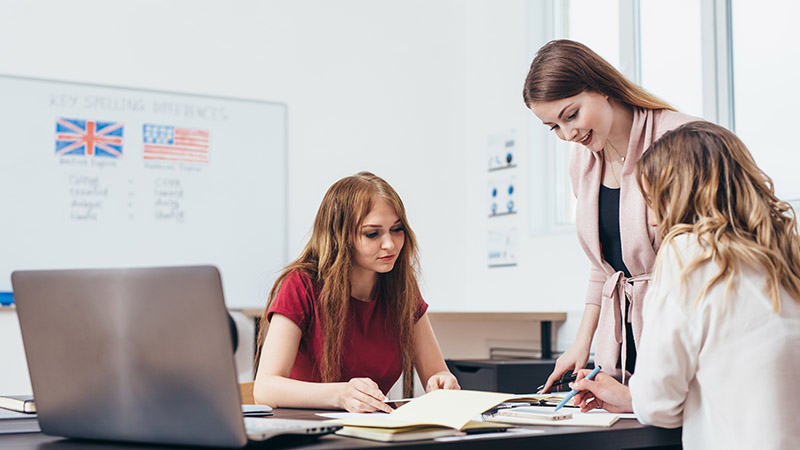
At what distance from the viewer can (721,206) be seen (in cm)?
117

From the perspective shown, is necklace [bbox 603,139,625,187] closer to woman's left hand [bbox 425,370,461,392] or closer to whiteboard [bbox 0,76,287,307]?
woman's left hand [bbox 425,370,461,392]

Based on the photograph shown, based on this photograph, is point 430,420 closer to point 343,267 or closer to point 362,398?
point 362,398

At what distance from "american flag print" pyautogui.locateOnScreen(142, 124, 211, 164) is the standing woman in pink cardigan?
6.98 ft

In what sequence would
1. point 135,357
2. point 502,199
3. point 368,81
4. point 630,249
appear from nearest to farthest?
point 135,357, point 630,249, point 502,199, point 368,81

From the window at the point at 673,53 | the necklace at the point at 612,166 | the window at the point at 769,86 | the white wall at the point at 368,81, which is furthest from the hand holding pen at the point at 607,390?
the white wall at the point at 368,81

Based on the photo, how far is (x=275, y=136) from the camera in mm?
3689

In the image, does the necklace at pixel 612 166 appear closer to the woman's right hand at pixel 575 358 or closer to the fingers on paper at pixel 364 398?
the woman's right hand at pixel 575 358

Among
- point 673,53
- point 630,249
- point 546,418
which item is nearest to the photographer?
point 546,418

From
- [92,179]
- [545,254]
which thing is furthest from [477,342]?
[92,179]


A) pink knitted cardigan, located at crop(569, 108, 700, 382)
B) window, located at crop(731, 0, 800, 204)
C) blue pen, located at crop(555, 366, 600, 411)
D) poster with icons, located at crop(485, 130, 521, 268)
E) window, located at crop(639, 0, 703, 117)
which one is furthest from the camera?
poster with icons, located at crop(485, 130, 521, 268)

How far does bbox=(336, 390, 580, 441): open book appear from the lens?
0.97m

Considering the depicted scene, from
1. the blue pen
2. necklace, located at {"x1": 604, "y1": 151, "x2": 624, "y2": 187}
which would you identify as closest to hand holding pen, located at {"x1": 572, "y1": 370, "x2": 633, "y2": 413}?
the blue pen

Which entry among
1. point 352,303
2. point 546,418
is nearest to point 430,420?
point 546,418

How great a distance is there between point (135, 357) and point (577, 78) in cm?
106
